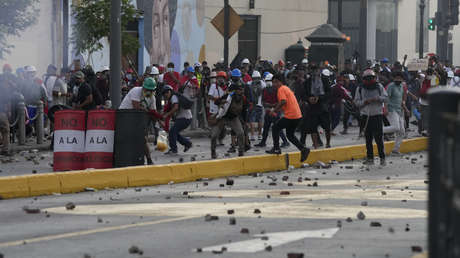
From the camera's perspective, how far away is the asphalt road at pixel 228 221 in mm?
8578

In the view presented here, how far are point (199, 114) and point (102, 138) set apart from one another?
12014mm

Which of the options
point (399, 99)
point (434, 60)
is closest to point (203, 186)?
point (399, 99)

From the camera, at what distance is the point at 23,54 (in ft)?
96.9

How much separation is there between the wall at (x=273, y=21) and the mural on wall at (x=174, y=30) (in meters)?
4.11

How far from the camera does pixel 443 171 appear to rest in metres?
5.03

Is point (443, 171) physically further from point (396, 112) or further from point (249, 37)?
point (249, 37)

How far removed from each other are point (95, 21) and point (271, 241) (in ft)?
66.3

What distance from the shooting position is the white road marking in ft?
27.9

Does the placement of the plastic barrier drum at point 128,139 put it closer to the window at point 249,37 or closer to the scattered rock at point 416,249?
the scattered rock at point 416,249

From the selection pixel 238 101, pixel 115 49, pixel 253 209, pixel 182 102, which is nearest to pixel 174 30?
pixel 182 102

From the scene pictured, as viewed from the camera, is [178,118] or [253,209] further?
[178,118]

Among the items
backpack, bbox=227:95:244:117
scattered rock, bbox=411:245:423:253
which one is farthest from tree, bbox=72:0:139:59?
scattered rock, bbox=411:245:423:253

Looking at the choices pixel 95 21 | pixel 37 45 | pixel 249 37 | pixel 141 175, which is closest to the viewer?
pixel 141 175

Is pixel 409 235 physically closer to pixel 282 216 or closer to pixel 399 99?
pixel 282 216
